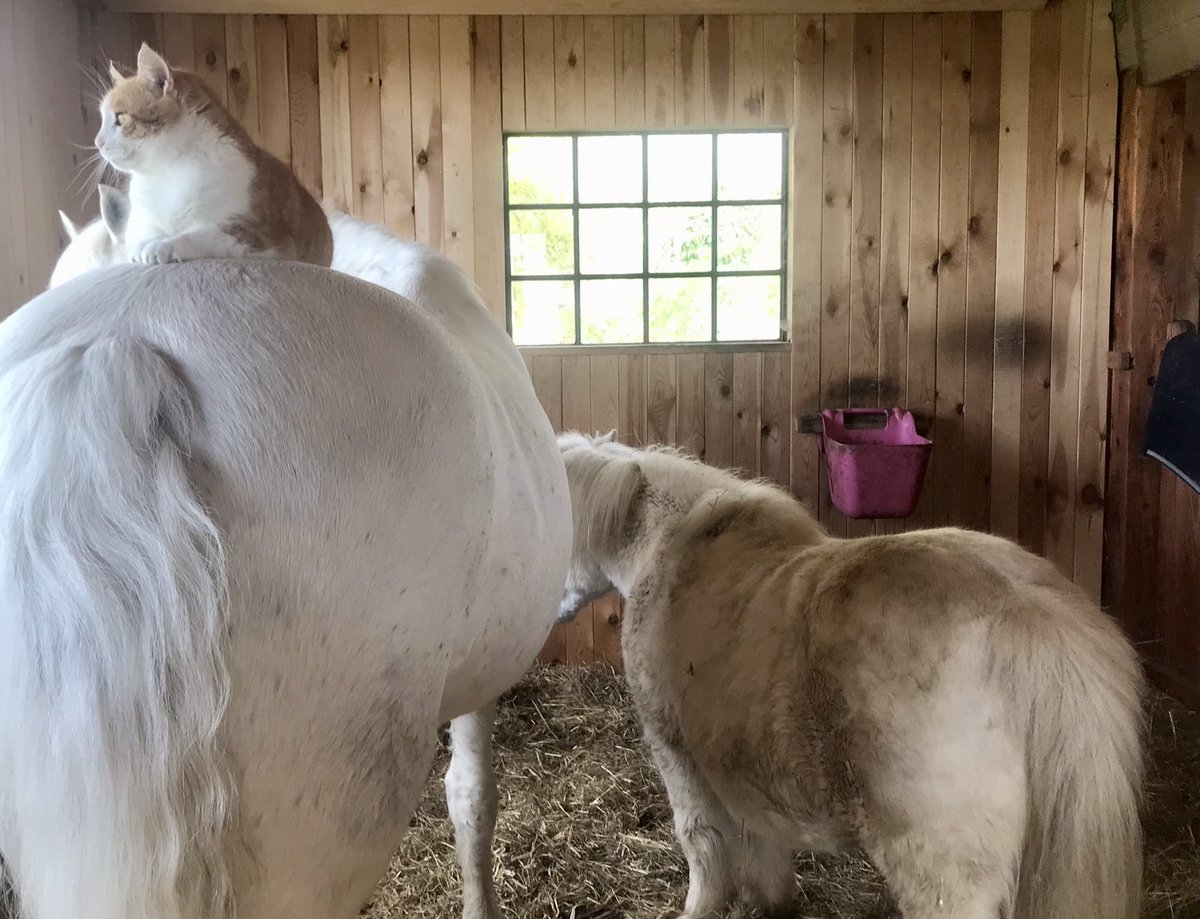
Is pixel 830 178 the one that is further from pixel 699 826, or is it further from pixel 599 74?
pixel 699 826

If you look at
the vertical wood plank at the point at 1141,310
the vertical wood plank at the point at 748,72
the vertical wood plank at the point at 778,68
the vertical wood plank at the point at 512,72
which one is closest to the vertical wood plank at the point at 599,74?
the vertical wood plank at the point at 512,72

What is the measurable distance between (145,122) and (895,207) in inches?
110

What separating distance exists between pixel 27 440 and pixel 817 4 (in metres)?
3.16

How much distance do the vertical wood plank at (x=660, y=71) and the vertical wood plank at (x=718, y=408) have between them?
907 millimetres

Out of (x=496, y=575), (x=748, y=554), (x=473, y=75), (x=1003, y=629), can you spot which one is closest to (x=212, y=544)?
(x=496, y=575)

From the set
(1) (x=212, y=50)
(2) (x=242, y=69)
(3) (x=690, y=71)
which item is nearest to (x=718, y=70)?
(3) (x=690, y=71)

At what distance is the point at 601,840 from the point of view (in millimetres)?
2504

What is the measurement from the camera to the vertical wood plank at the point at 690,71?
3.31 m

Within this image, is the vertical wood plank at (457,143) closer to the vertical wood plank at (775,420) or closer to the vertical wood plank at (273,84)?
the vertical wood plank at (273,84)

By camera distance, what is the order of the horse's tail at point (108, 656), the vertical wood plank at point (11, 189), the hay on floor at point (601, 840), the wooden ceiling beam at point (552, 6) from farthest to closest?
1. the wooden ceiling beam at point (552, 6)
2. the vertical wood plank at point (11, 189)
3. the hay on floor at point (601, 840)
4. the horse's tail at point (108, 656)

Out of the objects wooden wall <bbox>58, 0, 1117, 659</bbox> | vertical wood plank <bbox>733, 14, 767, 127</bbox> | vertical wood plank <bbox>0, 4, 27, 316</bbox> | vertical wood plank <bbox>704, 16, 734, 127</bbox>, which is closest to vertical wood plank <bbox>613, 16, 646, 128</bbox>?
wooden wall <bbox>58, 0, 1117, 659</bbox>

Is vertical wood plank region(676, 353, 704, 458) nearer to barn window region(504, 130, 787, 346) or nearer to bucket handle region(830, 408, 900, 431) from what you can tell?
barn window region(504, 130, 787, 346)

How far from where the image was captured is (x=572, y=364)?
3486 millimetres

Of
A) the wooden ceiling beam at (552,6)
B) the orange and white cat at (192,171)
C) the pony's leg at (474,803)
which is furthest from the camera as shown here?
the wooden ceiling beam at (552,6)
